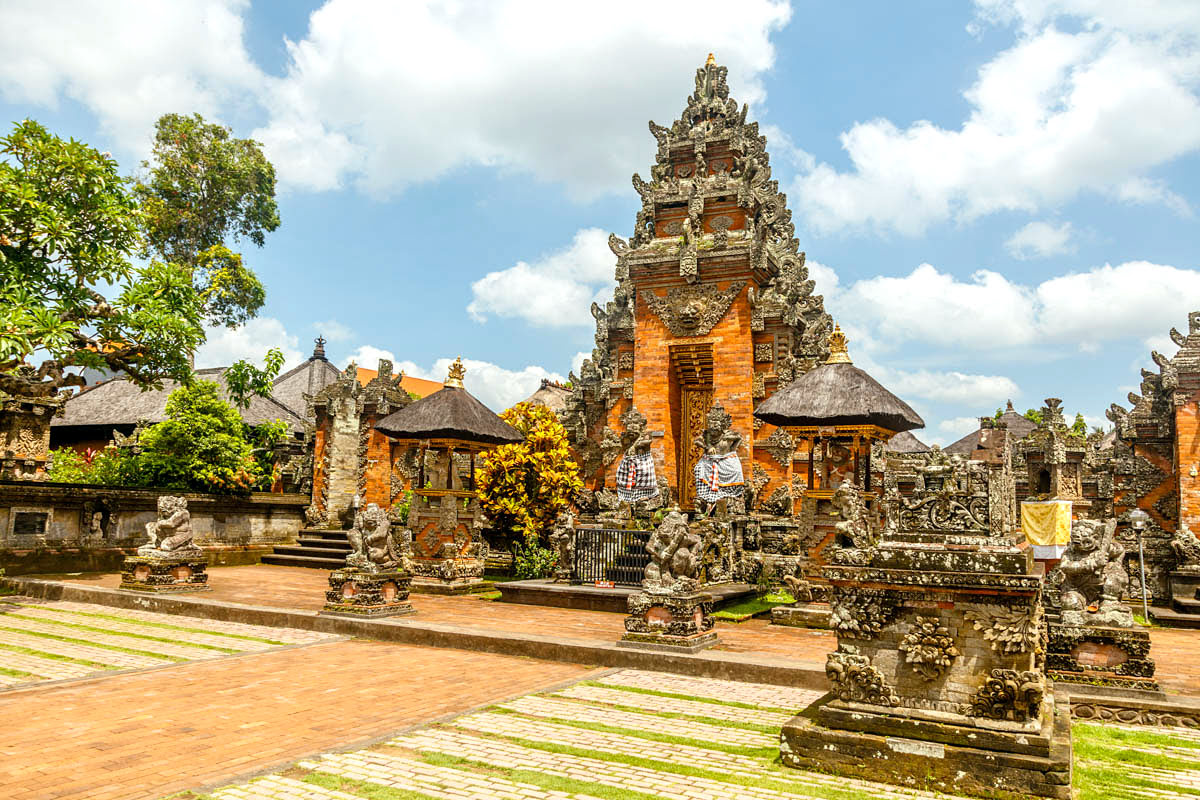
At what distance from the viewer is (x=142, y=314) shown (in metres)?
16.1

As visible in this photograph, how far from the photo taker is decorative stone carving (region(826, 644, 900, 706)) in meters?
5.41

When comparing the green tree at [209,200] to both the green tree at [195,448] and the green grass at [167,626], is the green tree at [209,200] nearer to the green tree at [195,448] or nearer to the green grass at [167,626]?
the green tree at [195,448]

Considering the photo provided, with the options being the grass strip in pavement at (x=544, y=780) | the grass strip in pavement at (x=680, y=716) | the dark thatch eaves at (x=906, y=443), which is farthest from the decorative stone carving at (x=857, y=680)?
the dark thatch eaves at (x=906, y=443)

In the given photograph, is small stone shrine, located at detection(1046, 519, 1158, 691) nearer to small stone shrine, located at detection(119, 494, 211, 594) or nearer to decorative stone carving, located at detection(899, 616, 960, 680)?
decorative stone carving, located at detection(899, 616, 960, 680)

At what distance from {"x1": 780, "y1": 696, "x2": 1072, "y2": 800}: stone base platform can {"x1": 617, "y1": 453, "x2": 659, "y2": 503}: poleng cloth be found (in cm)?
1277

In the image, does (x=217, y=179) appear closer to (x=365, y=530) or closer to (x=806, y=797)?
(x=365, y=530)

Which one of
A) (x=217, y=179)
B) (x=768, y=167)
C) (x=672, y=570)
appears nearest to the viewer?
(x=672, y=570)

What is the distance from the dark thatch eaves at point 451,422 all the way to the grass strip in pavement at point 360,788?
11.6 meters

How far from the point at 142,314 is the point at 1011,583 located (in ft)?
55.2

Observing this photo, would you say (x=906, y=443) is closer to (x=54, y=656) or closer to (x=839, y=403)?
(x=839, y=403)

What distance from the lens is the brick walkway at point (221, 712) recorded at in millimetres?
5160

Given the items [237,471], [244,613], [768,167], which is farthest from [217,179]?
[244,613]

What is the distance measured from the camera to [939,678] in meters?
5.27

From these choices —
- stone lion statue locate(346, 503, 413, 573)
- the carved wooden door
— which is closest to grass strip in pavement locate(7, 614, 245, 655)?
stone lion statue locate(346, 503, 413, 573)
